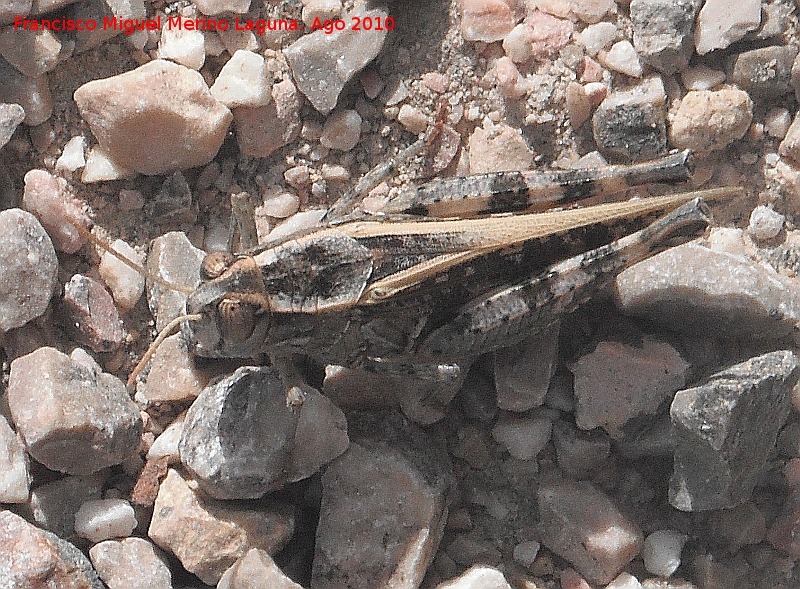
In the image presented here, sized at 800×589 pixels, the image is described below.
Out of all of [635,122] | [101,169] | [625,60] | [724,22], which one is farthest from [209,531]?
[724,22]

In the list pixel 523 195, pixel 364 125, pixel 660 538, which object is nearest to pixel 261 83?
pixel 364 125

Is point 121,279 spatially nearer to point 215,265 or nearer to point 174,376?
point 174,376

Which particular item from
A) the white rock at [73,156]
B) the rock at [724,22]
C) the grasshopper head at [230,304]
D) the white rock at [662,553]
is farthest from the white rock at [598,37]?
the white rock at [73,156]

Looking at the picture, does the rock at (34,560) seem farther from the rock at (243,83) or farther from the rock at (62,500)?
the rock at (243,83)

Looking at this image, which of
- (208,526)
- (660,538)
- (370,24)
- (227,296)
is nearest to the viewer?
(227,296)

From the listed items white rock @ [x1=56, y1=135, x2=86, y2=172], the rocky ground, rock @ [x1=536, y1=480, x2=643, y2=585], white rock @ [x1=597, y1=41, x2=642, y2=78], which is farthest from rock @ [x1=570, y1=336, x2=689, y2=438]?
white rock @ [x1=56, y1=135, x2=86, y2=172]

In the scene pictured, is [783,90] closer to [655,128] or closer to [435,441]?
[655,128]

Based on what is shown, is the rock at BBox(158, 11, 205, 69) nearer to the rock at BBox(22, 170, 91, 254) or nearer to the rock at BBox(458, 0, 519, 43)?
the rock at BBox(22, 170, 91, 254)
